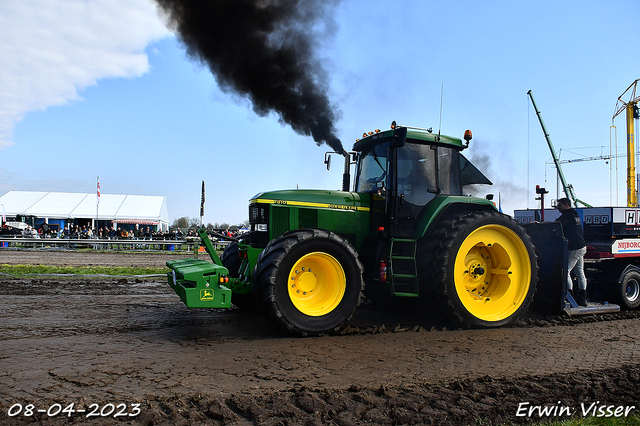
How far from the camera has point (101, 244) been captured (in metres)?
24.6

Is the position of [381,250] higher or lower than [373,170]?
lower

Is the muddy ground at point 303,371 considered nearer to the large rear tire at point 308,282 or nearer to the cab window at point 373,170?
the large rear tire at point 308,282

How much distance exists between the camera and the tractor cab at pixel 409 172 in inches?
244

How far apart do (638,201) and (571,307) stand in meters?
27.3

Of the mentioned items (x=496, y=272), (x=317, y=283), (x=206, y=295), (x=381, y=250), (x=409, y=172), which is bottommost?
(x=206, y=295)

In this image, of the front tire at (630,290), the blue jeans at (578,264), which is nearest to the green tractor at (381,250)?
the blue jeans at (578,264)

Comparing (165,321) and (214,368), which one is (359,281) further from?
(165,321)

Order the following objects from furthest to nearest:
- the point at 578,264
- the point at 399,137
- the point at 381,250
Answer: the point at 578,264
the point at 381,250
the point at 399,137

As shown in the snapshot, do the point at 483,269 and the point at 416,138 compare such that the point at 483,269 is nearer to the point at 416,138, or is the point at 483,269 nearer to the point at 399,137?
the point at 416,138

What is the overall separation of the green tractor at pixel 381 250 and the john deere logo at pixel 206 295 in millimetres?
12

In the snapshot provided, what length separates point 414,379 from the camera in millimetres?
4012

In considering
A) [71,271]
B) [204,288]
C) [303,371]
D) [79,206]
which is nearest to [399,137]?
[204,288]

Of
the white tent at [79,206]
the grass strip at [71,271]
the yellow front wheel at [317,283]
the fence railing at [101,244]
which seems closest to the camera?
the yellow front wheel at [317,283]

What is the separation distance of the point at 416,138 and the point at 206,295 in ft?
11.9
